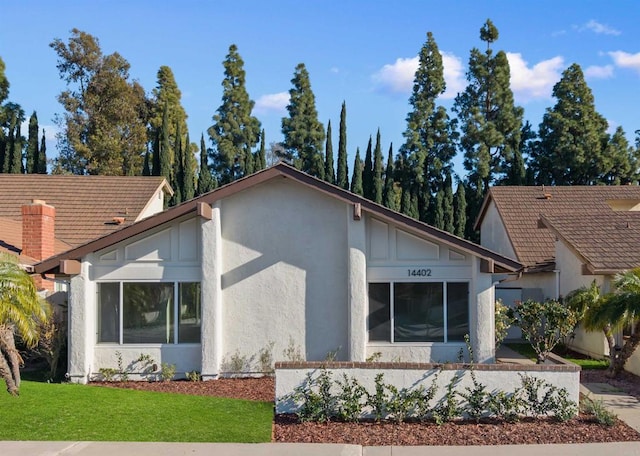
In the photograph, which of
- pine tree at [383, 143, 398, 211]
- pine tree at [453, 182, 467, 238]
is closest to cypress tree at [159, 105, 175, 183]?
pine tree at [383, 143, 398, 211]

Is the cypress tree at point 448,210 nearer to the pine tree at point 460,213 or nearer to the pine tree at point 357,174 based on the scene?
the pine tree at point 460,213

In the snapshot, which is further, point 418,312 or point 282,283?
point 418,312

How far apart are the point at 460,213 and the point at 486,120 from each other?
683 cm

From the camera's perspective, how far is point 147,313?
13109 millimetres

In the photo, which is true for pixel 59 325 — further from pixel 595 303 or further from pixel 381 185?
pixel 381 185

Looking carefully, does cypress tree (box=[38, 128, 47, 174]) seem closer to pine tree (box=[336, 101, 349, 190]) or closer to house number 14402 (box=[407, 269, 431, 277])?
pine tree (box=[336, 101, 349, 190])

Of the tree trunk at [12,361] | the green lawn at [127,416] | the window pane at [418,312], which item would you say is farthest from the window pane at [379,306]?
the tree trunk at [12,361]

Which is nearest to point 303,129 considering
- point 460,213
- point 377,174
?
point 377,174

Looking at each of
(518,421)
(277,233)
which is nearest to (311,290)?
(277,233)

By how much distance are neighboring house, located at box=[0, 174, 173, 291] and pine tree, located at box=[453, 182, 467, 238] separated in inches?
743

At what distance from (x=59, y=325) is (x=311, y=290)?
5635 mm

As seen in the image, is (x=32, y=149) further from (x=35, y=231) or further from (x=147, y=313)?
(x=147, y=313)

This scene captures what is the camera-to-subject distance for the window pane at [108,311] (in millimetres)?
13086

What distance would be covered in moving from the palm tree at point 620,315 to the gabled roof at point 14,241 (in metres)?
13.6
